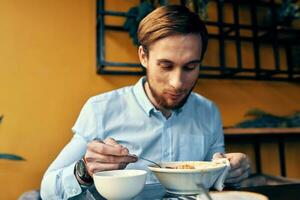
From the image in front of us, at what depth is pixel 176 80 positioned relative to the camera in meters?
0.97

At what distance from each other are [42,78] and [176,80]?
0.96m

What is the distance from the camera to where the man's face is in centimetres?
98

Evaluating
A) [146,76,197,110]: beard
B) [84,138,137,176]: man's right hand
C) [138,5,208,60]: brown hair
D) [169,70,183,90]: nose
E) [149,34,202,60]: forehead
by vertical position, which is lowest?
[84,138,137,176]: man's right hand

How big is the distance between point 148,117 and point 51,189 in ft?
1.49

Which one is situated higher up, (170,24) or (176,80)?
(170,24)

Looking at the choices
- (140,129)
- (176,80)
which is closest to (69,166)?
(140,129)

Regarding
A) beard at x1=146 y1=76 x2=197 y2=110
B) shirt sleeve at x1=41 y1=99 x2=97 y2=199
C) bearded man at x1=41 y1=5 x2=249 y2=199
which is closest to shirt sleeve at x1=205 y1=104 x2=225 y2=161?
bearded man at x1=41 y1=5 x2=249 y2=199

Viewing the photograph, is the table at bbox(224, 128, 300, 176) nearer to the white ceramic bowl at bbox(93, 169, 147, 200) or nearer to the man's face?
the man's face

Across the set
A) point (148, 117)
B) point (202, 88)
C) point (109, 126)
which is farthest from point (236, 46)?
point (109, 126)

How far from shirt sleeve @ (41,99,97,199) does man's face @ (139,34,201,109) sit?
1.01ft

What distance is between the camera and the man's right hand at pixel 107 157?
27.8 inches

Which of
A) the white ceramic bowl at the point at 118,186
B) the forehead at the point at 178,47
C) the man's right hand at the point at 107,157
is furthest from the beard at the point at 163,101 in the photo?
the white ceramic bowl at the point at 118,186

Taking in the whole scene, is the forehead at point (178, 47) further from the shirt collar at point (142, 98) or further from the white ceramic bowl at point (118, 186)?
the white ceramic bowl at point (118, 186)

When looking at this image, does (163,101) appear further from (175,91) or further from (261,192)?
(261,192)
